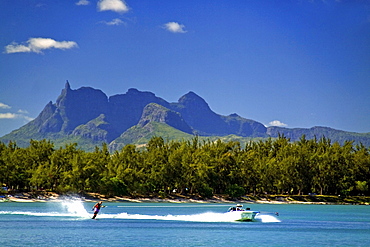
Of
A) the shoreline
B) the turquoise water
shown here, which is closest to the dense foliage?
the shoreline

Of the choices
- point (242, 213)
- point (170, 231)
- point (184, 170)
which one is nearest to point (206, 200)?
point (184, 170)

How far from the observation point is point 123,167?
143 metres

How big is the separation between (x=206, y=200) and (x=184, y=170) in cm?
937

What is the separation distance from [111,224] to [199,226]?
1070 centimetres

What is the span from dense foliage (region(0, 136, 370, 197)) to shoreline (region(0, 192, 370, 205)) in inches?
67.0

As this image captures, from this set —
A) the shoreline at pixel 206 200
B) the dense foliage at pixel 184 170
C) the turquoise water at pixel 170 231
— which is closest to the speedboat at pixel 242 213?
the turquoise water at pixel 170 231

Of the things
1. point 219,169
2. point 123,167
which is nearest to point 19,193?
point 123,167

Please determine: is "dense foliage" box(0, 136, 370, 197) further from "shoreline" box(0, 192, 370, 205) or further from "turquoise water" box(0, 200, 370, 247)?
"turquoise water" box(0, 200, 370, 247)

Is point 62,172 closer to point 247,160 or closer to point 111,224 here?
point 247,160

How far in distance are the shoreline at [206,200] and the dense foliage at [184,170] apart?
1.70m

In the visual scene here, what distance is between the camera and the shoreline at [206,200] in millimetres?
129625

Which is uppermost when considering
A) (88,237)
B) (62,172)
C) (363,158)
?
(363,158)

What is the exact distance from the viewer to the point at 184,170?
474 ft

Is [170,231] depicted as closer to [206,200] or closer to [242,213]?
[242,213]
